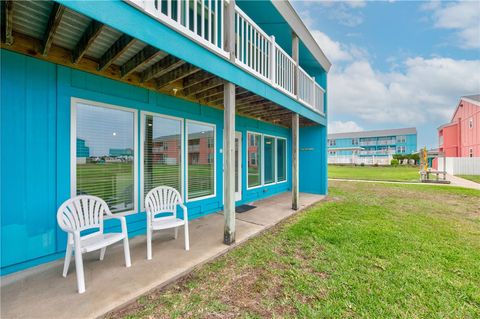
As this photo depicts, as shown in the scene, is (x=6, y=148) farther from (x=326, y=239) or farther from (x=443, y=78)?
(x=443, y=78)

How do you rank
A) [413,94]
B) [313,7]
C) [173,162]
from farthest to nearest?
[413,94]
[313,7]
[173,162]

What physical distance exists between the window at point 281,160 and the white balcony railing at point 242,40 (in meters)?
1.90

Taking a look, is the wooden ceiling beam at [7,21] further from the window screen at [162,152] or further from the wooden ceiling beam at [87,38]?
the window screen at [162,152]

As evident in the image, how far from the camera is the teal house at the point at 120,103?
2.41 meters

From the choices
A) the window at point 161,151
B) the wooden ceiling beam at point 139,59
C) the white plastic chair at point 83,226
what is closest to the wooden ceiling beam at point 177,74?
the wooden ceiling beam at point 139,59

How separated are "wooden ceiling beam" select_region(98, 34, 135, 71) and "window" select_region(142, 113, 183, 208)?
1.07 meters

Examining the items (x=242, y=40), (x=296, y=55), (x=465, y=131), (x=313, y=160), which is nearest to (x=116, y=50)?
(x=242, y=40)

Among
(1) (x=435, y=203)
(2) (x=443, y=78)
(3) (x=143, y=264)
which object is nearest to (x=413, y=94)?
(2) (x=443, y=78)

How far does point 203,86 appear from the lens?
395cm

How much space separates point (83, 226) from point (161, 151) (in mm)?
1878

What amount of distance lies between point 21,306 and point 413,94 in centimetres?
4105

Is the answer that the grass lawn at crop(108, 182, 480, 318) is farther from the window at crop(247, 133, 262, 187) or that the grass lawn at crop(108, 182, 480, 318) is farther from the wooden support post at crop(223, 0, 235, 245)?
the window at crop(247, 133, 262, 187)

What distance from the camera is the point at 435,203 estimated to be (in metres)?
6.67

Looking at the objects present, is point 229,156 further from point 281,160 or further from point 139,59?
point 281,160
